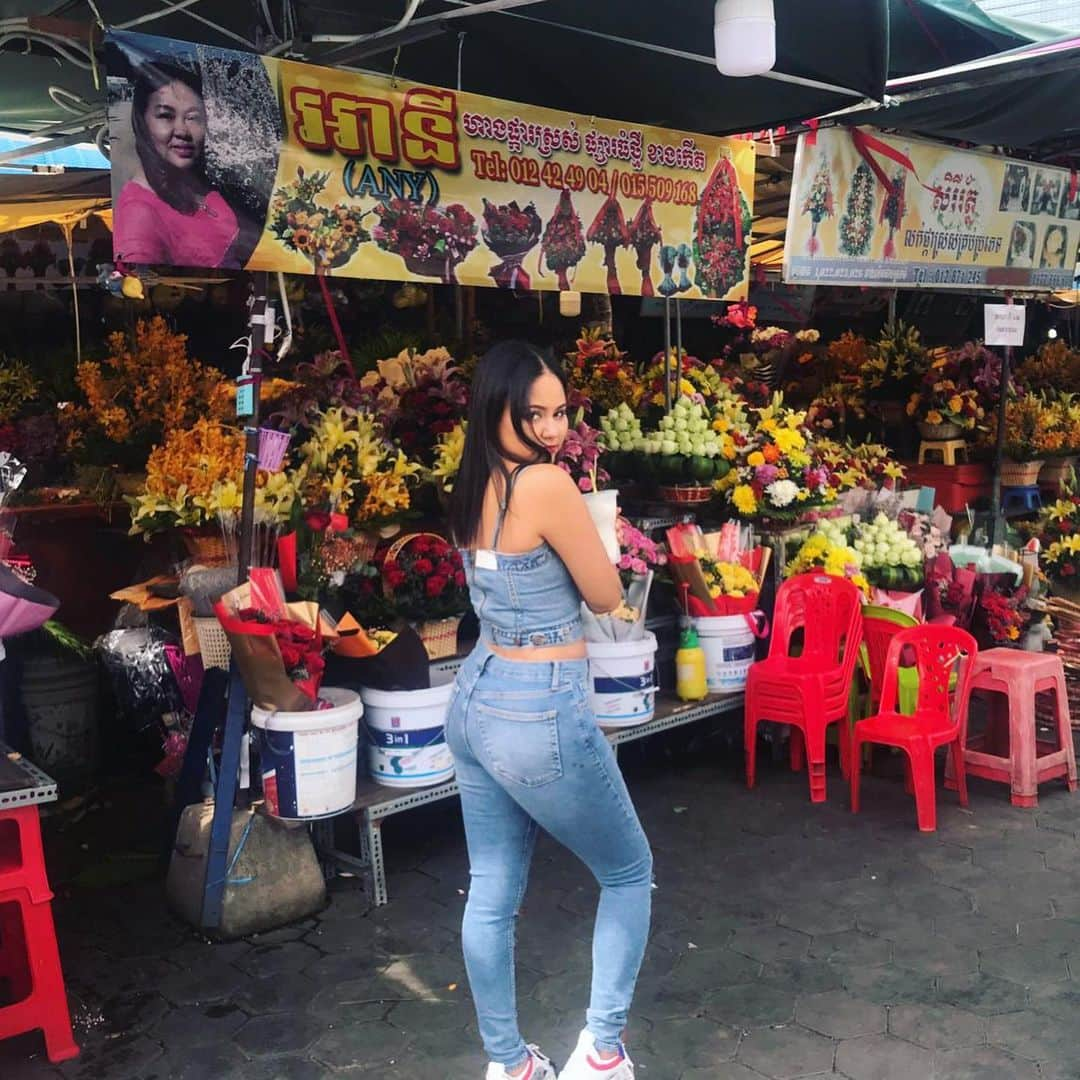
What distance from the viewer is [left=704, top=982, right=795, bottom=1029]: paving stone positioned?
3.30 meters

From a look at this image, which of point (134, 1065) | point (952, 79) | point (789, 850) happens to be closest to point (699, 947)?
point (789, 850)

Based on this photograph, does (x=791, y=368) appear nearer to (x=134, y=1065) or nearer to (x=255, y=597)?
(x=255, y=597)

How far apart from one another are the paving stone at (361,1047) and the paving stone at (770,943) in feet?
3.78

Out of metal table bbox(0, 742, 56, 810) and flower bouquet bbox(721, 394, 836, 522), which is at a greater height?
flower bouquet bbox(721, 394, 836, 522)

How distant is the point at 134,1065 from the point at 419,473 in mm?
2306

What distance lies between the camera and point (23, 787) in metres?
3.07

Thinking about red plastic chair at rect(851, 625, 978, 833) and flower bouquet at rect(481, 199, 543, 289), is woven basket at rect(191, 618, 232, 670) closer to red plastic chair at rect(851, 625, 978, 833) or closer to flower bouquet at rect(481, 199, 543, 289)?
flower bouquet at rect(481, 199, 543, 289)

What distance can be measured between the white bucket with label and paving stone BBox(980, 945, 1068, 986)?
185 cm

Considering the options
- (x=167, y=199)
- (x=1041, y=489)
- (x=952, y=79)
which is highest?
(x=952, y=79)

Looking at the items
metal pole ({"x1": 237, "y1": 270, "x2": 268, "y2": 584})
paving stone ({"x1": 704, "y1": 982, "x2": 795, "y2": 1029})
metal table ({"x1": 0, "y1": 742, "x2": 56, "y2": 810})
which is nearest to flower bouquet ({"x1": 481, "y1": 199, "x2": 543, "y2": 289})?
metal pole ({"x1": 237, "y1": 270, "x2": 268, "y2": 584})

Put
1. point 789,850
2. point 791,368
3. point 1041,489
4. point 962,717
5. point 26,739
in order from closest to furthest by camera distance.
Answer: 1. point 789,850
2. point 962,717
3. point 26,739
4. point 1041,489
5. point 791,368

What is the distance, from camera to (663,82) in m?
5.50

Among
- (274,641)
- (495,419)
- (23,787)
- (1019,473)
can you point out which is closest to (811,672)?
(274,641)

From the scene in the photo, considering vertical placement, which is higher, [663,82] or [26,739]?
[663,82]
